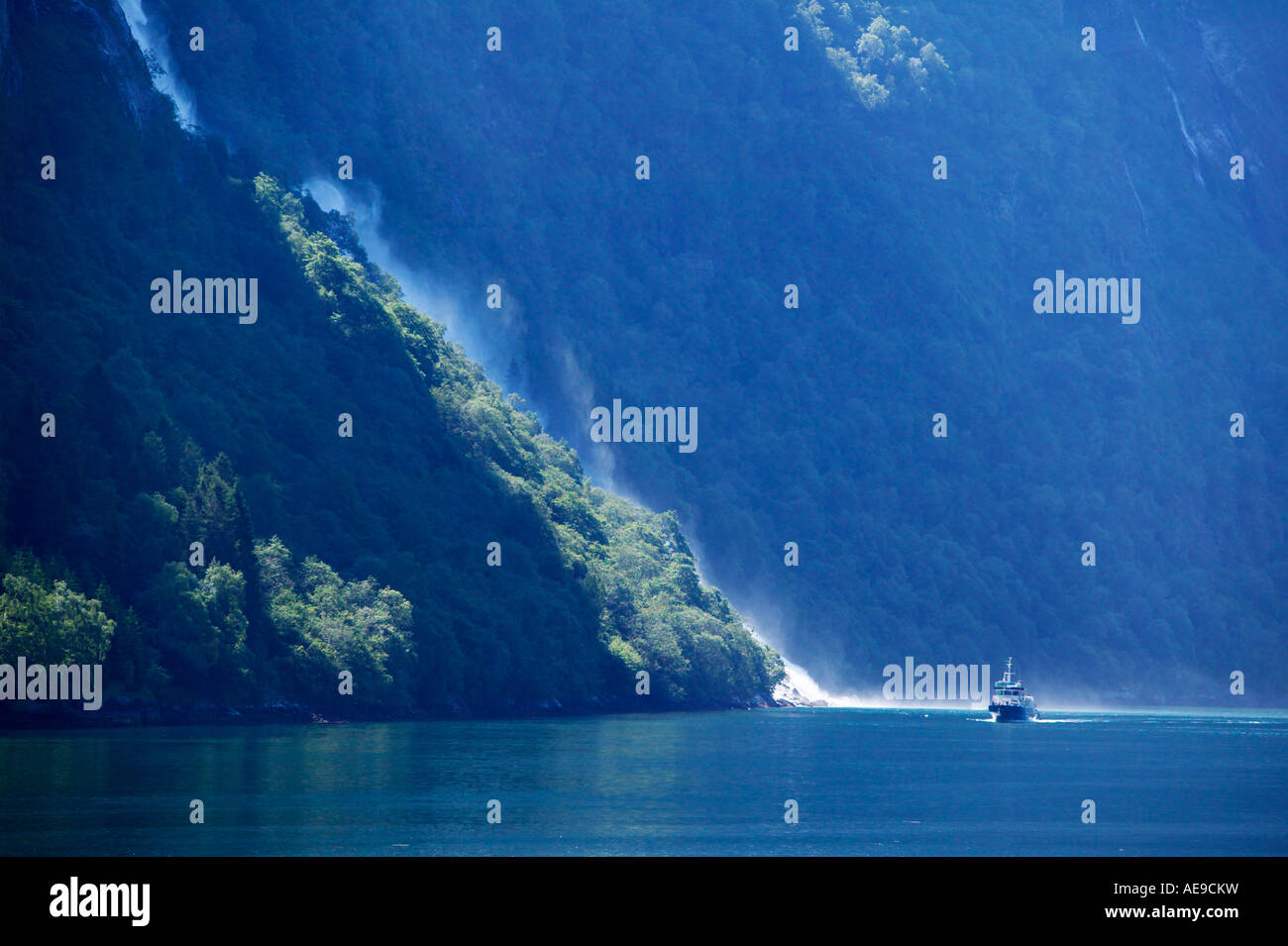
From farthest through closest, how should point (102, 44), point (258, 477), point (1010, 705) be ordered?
point (102, 44) → point (1010, 705) → point (258, 477)

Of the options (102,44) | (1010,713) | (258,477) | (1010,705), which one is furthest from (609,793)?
(102,44)

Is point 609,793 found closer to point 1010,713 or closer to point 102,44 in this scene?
point 1010,713

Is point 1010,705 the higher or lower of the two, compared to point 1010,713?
higher

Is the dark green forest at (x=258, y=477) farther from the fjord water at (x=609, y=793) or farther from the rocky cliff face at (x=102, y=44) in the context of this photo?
the fjord water at (x=609, y=793)

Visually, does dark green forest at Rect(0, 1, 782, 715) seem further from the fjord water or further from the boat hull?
the boat hull

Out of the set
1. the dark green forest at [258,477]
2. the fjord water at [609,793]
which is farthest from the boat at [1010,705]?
the fjord water at [609,793]
